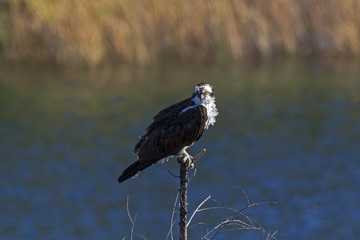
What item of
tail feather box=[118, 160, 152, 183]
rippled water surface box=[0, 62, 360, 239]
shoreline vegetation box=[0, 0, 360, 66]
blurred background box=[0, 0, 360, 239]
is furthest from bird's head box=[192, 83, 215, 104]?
shoreline vegetation box=[0, 0, 360, 66]

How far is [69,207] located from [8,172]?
1724 millimetres

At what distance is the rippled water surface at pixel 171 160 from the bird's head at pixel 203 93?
4158 mm

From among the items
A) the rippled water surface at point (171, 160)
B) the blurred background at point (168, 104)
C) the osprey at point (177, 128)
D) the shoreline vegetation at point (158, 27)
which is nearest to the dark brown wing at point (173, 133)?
the osprey at point (177, 128)

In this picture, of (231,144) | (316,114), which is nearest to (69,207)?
(231,144)

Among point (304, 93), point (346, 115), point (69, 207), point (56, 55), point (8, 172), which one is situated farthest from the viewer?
point (56, 55)

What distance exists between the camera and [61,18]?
Answer: 20703mm

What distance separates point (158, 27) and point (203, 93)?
591 inches

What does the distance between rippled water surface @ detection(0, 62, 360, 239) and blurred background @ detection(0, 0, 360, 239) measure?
0.12 feet

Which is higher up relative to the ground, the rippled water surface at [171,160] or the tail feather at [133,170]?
the rippled water surface at [171,160]

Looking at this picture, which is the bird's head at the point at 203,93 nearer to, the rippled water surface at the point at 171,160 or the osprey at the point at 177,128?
the osprey at the point at 177,128

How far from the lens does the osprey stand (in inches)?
255

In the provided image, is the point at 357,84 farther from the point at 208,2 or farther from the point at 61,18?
the point at 61,18

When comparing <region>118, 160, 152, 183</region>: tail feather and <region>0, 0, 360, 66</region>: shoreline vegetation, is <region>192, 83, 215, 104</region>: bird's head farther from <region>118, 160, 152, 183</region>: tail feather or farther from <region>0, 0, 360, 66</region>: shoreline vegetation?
<region>0, 0, 360, 66</region>: shoreline vegetation

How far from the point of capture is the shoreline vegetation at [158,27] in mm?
20812
